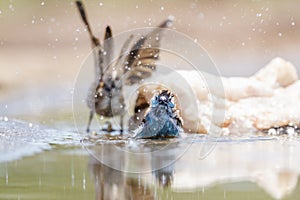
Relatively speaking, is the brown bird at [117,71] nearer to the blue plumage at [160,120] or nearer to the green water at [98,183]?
the blue plumage at [160,120]

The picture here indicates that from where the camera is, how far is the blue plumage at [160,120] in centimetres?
380

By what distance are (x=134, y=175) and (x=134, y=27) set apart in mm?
3335

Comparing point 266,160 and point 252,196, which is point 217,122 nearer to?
point 266,160

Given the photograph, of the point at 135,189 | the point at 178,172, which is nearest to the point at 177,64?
the point at 178,172

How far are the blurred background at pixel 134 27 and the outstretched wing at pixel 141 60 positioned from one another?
1.53 meters

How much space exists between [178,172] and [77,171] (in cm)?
40

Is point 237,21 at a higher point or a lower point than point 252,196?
higher

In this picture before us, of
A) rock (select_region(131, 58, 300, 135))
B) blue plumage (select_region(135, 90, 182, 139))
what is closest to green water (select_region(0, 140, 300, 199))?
blue plumage (select_region(135, 90, 182, 139))

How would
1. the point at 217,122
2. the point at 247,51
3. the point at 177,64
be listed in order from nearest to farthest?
the point at 217,122, the point at 177,64, the point at 247,51

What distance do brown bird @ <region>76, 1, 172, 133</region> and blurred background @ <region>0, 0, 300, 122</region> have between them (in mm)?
1417

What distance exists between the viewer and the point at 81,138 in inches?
159

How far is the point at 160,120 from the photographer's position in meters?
3.83

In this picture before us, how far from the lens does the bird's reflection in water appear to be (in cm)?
266

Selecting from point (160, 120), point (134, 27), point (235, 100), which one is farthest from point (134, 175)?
point (134, 27)
